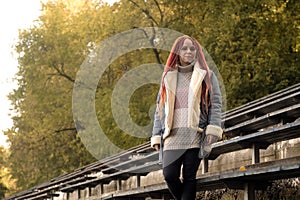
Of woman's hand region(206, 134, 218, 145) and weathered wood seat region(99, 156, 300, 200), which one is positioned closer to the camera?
weathered wood seat region(99, 156, 300, 200)

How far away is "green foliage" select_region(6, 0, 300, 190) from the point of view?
1074 inches

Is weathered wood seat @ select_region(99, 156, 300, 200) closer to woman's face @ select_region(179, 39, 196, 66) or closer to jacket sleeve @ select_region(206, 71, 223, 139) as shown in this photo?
jacket sleeve @ select_region(206, 71, 223, 139)

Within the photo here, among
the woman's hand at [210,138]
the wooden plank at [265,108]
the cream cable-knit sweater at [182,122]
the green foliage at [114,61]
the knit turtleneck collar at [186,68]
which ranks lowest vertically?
the woman's hand at [210,138]

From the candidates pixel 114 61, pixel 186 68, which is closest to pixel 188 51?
pixel 186 68

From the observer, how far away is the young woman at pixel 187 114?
7781 mm

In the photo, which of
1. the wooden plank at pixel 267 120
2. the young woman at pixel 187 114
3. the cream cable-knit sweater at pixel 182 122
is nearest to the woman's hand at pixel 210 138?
the young woman at pixel 187 114

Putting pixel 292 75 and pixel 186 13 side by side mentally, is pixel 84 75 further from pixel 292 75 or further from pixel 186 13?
pixel 292 75

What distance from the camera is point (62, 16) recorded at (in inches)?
1615

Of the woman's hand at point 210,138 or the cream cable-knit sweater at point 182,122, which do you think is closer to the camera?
the woman's hand at point 210,138

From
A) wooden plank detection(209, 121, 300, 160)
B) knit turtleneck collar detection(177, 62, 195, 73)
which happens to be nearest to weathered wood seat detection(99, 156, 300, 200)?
wooden plank detection(209, 121, 300, 160)

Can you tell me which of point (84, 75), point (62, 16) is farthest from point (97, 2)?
point (84, 75)

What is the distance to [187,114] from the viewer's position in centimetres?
787

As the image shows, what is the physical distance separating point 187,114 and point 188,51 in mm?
614

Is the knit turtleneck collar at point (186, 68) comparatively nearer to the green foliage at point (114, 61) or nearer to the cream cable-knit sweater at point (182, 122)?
the cream cable-knit sweater at point (182, 122)
